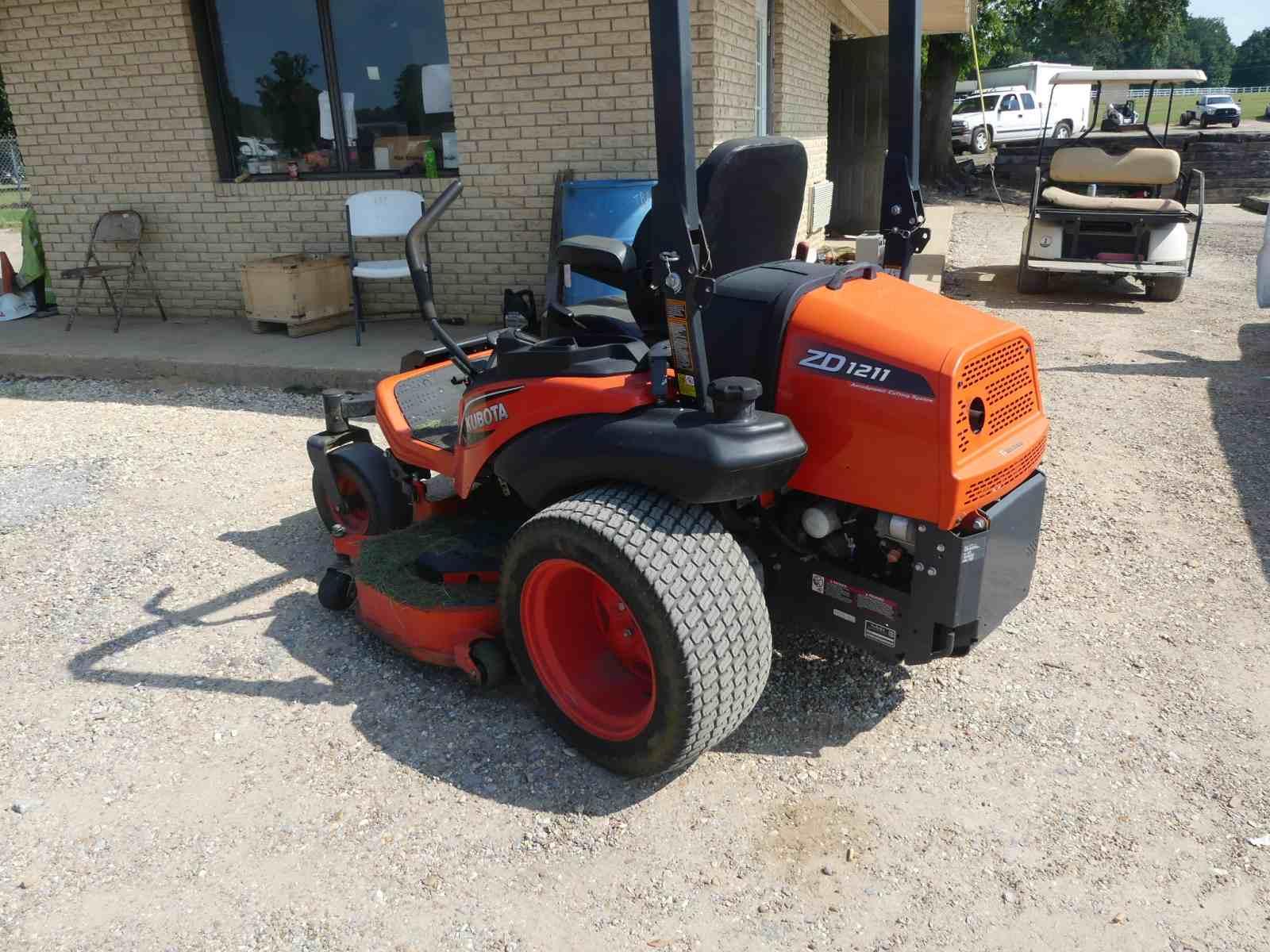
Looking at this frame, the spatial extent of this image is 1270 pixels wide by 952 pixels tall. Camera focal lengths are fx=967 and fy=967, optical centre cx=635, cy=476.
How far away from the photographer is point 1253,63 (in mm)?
97812

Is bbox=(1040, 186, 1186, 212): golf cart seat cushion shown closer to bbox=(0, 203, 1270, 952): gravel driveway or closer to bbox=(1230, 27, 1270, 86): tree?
bbox=(0, 203, 1270, 952): gravel driveway

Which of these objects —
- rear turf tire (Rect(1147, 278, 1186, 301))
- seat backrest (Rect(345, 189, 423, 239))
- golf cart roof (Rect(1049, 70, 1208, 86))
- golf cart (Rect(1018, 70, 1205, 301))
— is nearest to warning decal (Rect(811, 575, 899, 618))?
seat backrest (Rect(345, 189, 423, 239))

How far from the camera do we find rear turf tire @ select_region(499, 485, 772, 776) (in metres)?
2.26

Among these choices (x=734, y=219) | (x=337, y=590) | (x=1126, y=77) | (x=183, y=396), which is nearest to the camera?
(x=734, y=219)

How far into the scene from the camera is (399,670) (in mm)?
3070

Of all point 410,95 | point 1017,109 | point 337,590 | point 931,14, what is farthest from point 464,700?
point 1017,109

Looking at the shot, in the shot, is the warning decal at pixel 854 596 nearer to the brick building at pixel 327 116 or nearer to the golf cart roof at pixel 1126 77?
the brick building at pixel 327 116

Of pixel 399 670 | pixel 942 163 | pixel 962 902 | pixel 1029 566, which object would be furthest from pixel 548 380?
pixel 942 163

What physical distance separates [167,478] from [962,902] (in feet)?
13.4

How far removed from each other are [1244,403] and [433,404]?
4896mm

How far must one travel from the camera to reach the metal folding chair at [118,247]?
739 centimetres

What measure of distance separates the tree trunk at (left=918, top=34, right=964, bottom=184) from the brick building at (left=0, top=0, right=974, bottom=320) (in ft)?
44.4

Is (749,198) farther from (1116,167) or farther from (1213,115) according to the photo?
(1213,115)

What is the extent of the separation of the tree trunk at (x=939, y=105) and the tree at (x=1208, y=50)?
8494 cm
